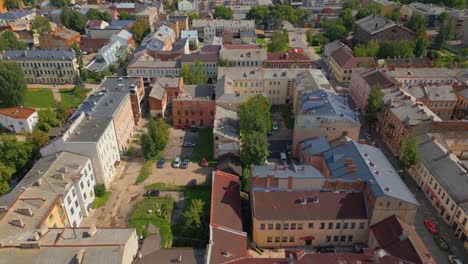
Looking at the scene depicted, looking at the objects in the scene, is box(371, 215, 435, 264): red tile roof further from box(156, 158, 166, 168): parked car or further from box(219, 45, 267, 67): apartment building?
box(219, 45, 267, 67): apartment building

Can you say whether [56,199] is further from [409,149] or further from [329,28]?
[329,28]

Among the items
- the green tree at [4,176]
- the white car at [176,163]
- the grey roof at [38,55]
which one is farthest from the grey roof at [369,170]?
the grey roof at [38,55]

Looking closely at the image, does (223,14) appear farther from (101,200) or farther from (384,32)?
(101,200)

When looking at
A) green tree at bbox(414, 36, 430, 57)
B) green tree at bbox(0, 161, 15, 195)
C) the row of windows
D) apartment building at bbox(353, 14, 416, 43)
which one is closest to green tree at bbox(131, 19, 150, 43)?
apartment building at bbox(353, 14, 416, 43)

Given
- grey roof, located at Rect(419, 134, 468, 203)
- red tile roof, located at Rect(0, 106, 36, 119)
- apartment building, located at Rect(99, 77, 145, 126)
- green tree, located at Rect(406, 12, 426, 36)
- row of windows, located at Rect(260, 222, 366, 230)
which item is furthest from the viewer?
green tree, located at Rect(406, 12, 426, 36)

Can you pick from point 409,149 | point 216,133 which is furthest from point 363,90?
point 216,133

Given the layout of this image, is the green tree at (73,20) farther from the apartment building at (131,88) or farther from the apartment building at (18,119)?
the apartment building at (131,88)
